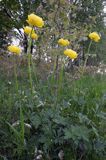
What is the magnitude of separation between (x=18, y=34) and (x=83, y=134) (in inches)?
544

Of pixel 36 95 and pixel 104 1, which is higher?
pixel 104 1

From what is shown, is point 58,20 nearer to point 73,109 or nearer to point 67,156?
point 73,109

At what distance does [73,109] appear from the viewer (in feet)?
9.87

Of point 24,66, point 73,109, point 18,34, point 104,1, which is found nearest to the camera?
point 73,109

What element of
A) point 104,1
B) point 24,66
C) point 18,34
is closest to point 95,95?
point 24,66

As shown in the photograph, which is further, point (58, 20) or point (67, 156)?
point (58, 20)

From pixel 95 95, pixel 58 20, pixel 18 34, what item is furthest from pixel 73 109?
pixel 18 34

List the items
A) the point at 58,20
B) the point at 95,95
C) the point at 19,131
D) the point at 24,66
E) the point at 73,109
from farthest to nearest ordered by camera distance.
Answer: the point at 24,66 → the point at 58,20 → the point at 95,95 → the point at 73,109 → the point at 19,131

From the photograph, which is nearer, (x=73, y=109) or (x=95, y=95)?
(x=73, y=109)

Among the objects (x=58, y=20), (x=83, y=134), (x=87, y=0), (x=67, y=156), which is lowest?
(x=67, y=156)

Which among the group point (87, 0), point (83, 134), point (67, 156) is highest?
point (87, 0)

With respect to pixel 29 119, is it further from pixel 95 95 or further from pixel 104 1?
→ pixel 104 1

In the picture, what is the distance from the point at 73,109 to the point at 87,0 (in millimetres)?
13703

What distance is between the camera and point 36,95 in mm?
3094
